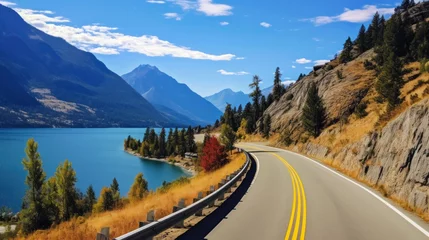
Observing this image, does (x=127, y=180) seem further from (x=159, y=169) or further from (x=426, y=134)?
(x=426, y=134)

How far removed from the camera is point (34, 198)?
46.7 meters

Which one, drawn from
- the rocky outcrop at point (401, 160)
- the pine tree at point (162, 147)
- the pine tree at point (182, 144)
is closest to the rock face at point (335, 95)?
the rocky outcrop at point (401, 160)

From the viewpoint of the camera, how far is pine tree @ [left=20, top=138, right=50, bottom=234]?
1786 inches

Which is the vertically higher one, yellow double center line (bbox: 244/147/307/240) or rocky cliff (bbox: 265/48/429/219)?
rocky cliff (bbox: 265/48/429/219)

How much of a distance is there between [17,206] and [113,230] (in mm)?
73332

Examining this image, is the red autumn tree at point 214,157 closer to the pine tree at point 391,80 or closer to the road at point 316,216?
the pine tree at point 391,80

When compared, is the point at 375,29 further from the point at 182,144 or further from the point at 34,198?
the point at 182,144

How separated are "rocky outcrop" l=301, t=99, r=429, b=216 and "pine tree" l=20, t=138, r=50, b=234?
3996 centimetres

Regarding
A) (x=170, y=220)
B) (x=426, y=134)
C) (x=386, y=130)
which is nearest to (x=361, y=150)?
(x=386, y=130)

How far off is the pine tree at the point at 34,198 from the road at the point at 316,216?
3849 centimetres

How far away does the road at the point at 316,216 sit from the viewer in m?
9.61

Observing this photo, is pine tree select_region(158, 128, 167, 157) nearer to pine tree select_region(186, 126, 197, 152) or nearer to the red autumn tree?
pine tree select_region(186, 126, 197, 152)

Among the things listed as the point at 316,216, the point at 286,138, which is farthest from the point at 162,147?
the point at 316,216

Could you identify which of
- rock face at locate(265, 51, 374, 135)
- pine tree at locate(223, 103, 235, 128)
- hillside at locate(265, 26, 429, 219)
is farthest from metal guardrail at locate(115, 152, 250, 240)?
pine tree at locate(223, 103, 235, 128)
